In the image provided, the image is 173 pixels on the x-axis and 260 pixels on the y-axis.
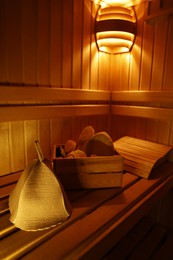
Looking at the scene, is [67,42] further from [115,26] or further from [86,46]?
[115,26]

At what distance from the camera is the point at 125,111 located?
1678 mm

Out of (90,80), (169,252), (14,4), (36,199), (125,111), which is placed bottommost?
(169,252)

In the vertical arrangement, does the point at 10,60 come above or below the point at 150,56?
below

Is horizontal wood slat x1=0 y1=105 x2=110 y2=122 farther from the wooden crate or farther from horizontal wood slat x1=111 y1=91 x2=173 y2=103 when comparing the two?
the wooden crate

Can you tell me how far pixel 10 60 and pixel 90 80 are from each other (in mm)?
680

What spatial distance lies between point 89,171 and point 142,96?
33.5 inches

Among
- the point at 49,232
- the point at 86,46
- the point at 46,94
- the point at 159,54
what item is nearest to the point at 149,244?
the point at 49,232

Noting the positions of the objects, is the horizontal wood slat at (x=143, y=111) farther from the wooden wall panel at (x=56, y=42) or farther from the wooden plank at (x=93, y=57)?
the wooden wall panel at (x=56, y=42)

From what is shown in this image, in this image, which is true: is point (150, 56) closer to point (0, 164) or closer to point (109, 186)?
point (109, 186)

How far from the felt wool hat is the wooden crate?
0.67 ft

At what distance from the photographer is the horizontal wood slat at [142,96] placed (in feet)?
4.66

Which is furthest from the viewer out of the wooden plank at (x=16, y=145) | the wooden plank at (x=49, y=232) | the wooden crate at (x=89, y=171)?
the wooden plank at (x=16, y=145)

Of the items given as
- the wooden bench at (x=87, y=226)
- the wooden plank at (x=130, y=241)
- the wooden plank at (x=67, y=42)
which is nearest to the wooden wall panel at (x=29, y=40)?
the wooden plank at (x=67, y=42)

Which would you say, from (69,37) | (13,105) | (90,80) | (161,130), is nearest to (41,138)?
(13,105)
